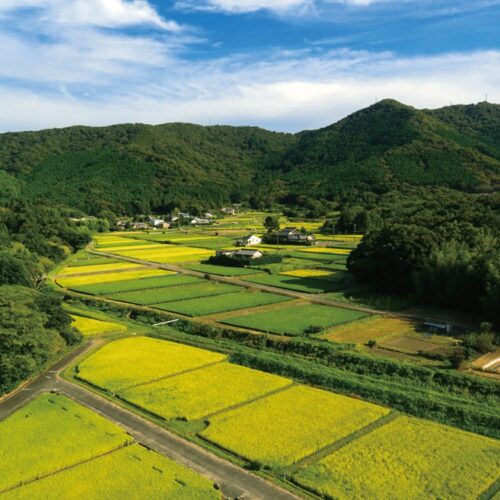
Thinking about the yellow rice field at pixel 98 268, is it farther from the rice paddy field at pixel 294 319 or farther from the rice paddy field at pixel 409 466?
the rice paddy field at pixel 409 466

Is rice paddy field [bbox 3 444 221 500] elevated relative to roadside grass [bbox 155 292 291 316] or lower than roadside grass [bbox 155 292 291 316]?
lower

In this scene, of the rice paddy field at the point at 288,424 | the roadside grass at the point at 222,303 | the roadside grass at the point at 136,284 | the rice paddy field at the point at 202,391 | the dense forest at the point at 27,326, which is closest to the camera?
the rice paddy field at the point at 288,424

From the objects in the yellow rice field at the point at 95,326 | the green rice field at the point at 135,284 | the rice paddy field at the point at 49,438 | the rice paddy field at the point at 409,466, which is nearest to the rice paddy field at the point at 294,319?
the yellow rice field at the point at 95,326

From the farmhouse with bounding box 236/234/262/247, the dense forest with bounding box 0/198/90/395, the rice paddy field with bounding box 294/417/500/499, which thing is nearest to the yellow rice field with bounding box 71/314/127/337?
the dense forest with bounding box 0/198/90/395

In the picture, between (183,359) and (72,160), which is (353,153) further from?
(183,359)

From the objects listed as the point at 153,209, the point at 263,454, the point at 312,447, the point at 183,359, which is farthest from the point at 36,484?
the point at 153,209

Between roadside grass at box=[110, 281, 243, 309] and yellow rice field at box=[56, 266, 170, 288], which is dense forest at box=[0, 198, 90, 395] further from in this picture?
roadside grass at box=[110, 281, 243, 309]
